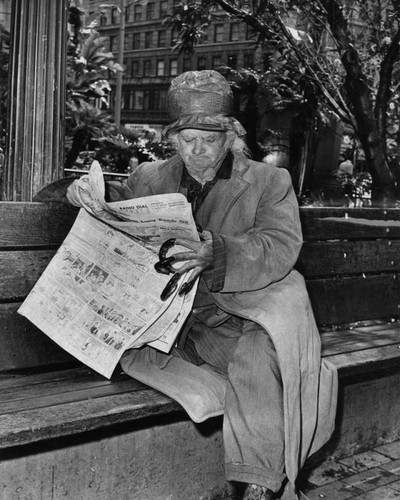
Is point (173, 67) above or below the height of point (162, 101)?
above

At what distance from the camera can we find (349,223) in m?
4.53

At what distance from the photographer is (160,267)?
2838 millimetres

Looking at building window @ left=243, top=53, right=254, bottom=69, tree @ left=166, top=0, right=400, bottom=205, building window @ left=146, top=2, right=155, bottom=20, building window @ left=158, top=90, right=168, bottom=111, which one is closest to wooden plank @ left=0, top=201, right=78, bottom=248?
tree @ left=166, top=0, right=400, bottom=205

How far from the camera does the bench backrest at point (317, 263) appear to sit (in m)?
3.21

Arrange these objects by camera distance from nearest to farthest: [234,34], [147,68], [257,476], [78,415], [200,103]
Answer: [78,415], [257,476], [200,103], [234,34], [147,68]

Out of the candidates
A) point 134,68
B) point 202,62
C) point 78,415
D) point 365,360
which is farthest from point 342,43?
point 134,68

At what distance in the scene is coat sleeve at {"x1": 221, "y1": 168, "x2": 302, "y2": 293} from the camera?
2850 mm

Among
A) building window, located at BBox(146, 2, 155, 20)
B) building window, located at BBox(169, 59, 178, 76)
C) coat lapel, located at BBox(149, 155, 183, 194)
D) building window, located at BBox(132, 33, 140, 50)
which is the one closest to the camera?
coat lapel, located at BBox(149, 155, 183, 194)

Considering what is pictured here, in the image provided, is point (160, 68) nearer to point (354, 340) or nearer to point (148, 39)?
point (148, 39)

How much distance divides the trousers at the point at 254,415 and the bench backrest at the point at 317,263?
2.85ft

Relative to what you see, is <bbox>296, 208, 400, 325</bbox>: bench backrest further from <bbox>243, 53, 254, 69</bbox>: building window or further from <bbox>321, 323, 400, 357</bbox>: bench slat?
<bbox>243, 53, 254, 69</bbox>: building window

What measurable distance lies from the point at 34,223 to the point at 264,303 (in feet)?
3.37

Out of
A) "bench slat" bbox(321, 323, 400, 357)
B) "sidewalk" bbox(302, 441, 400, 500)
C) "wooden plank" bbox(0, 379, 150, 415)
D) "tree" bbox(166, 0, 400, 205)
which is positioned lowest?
"sidewalk" bbox(302, 441, 400, 500)

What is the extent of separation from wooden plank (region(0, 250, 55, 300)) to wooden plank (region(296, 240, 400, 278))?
4.92 feet
